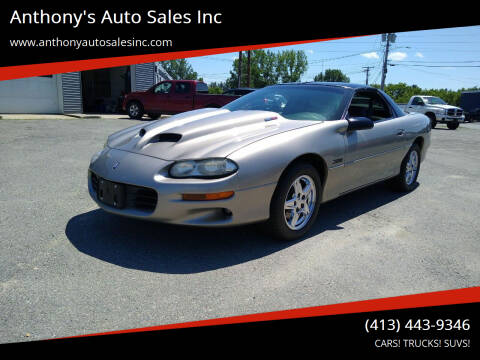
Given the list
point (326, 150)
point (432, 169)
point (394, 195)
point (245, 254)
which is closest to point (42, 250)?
point (245, 254)

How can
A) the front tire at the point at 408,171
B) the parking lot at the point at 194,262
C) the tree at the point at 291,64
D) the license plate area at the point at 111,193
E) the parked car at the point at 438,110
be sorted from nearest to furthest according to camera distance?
the parking lot at the point at 194,262, the license plate area at the point at 111,193, the front tire at the point at 408,171, the parked car at the point at 438,110, the tree at the point at 291,64

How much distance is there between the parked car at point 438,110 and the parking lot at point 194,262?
1780cm

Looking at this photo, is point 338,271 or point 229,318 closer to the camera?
point 229,318

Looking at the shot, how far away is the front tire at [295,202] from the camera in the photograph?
3.22 metres

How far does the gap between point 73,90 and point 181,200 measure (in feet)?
52.7

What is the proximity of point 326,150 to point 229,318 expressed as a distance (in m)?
1.87

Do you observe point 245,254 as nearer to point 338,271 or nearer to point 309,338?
point 338,271

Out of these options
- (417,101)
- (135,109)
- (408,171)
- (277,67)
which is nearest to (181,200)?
(408,171)

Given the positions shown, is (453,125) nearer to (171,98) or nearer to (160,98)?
(171,98)

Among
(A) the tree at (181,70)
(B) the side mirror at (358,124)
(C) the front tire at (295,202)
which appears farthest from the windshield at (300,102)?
(A) the tree at (181,70)

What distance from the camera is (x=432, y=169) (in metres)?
7.12

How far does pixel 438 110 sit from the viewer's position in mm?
20797

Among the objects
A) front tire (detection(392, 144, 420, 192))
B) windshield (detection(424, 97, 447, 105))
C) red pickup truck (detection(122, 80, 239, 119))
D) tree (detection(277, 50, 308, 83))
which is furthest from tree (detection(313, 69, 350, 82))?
front tire (detection(392, 144, 420, 192))

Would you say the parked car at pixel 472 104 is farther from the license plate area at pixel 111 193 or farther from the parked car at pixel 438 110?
the license plate area at pixel 111 193
